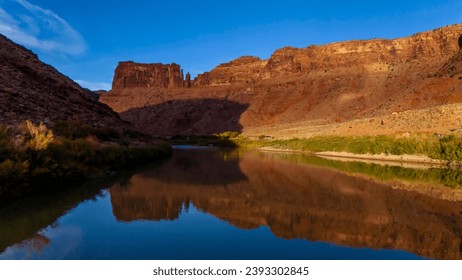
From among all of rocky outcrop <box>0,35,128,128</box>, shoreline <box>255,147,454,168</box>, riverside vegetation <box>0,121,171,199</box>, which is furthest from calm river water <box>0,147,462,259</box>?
shoreline <box>255,147,454,168</box>

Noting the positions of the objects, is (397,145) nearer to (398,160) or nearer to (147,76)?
(398,160)

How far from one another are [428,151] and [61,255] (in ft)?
93.2

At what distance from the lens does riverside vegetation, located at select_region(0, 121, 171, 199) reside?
12.0 metres

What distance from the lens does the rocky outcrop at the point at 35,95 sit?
1967cm

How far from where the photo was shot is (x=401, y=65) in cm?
9250

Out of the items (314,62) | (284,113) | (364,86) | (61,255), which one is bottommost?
(61,255)

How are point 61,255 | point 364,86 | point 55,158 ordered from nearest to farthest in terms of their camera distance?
point 61,255 < point 55,158 < point 364,86

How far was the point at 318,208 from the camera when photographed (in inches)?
471

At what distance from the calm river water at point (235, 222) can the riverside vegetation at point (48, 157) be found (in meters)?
0.70

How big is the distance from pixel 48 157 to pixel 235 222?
7641 millimetres

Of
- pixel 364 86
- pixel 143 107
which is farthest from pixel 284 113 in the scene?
pixel 143 107

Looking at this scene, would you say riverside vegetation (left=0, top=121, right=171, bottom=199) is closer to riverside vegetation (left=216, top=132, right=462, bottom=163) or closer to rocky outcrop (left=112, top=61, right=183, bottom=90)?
riverside vegetation (left=216, top=132, right=462, bottom=163)

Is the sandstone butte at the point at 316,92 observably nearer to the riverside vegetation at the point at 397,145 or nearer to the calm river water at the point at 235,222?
the riverside vegetation at the point at 397,145

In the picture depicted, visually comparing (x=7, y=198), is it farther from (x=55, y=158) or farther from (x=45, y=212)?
(x=55, y=158)
